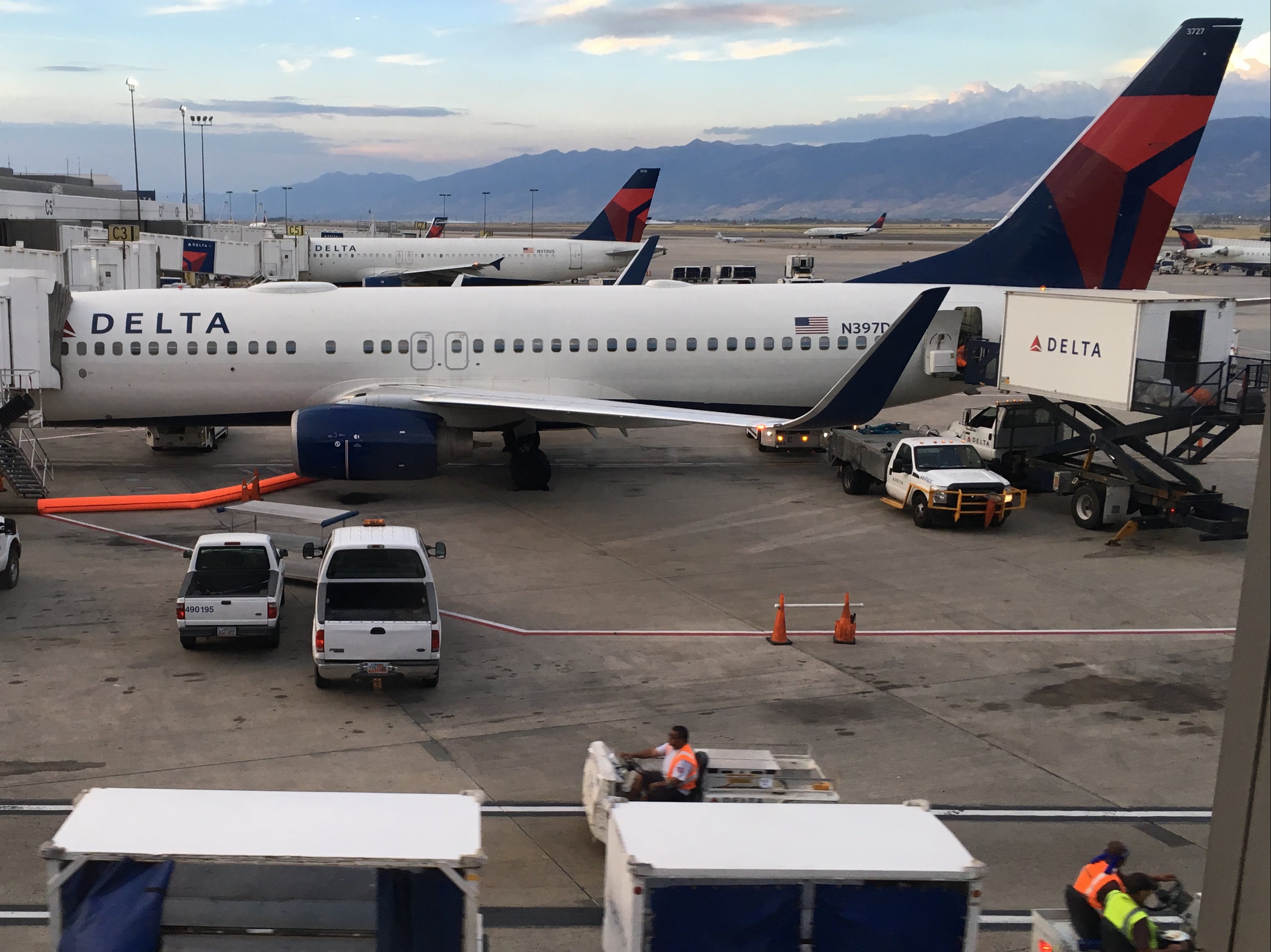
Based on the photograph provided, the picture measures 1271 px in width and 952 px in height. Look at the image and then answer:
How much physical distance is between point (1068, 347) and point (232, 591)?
1742cm

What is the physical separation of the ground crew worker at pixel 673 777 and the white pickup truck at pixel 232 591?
Answer: 763cm

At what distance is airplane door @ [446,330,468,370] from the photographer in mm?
28844

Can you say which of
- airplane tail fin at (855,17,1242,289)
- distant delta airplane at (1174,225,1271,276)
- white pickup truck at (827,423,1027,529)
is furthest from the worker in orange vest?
Result: distant delta airplane at (1174,225,1271,276)

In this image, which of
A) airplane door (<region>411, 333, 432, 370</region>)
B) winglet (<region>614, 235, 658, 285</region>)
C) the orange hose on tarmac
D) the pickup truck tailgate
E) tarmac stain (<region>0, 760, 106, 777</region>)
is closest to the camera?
tarmac stain (<region>0, 760, 106, 777</region>)

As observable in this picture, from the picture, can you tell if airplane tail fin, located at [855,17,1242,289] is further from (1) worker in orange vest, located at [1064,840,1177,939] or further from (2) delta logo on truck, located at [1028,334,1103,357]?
(1) worker in orange vest, located at [1064,840,1177,939]

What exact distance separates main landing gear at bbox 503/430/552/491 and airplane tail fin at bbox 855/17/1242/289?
1040cm

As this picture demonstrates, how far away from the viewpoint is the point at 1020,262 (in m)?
31.3

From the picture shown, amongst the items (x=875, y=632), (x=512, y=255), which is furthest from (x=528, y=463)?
(x=512, y=255)

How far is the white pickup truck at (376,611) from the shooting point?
15.9m

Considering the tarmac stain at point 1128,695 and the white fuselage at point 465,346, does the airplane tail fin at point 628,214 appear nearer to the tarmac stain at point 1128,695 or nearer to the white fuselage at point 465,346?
the white fuselage at point 465,346

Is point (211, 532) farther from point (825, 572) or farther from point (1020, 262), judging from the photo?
point (1020, 262)

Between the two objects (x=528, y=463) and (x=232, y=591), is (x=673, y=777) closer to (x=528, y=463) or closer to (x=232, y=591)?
(x=232, y=591)

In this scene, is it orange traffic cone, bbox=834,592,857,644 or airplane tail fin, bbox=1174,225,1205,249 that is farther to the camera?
airplane tail fin, bbox=1174,225,1205,249

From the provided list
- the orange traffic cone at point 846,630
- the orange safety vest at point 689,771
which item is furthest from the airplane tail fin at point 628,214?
the orange safety vest at point 689,771
